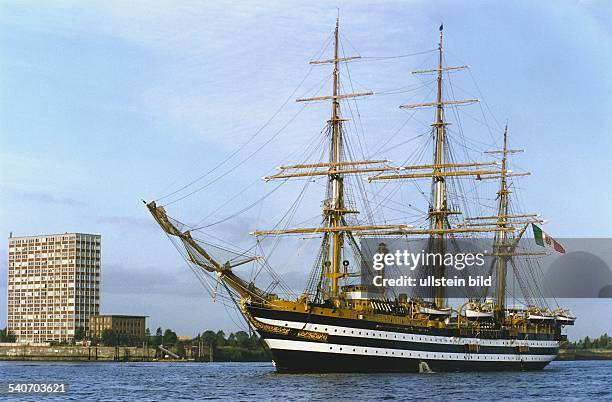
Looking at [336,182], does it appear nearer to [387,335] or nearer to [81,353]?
[387,335]

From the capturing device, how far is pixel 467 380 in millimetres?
78000

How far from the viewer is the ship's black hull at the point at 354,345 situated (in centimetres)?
7519

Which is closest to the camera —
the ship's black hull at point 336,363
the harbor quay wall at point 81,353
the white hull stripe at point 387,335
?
the white hull stripe at point 387,335

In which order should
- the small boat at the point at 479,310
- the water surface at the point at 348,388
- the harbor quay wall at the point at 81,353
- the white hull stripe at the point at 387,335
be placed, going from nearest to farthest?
the water surface at the point at 348,388, the white hull stripe at the point at 387,335, the small boat at the point at 479,310, the harbor quay wall at the point at 81,353

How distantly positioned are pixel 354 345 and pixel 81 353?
117 meters

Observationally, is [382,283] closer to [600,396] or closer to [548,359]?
[600,396]

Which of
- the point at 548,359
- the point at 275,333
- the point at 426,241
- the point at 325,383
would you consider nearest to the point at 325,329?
the point at 275,333

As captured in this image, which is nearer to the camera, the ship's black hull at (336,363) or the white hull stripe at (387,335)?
the white hull stripe at (387,335)

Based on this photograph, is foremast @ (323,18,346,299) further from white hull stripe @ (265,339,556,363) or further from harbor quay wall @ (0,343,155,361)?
harbor quay wall @ (0,343,155,361)

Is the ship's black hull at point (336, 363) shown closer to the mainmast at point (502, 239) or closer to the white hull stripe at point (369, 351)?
the white hull stripe at point (369, 351)

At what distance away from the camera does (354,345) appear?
76.8 meters

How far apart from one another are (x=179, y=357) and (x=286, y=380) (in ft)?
375

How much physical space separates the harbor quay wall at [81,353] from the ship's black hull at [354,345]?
101 metres

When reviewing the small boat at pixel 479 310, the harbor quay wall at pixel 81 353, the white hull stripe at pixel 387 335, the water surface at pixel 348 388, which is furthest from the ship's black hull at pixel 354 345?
the harbor quay wall at pixel 81 353
